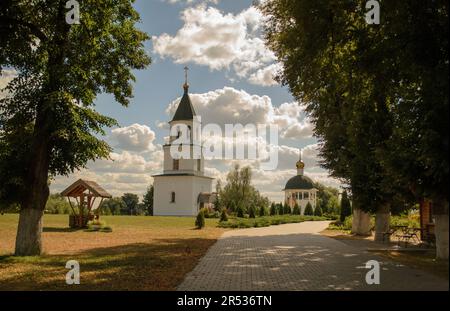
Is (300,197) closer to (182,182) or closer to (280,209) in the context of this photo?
(280,209)

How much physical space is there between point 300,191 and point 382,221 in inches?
2426

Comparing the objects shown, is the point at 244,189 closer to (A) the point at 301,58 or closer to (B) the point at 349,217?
(B) the point at 349,217

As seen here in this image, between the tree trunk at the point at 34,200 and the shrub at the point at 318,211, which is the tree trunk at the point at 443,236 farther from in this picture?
the shrub at the point at 318,211

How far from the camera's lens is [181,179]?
6562 cm

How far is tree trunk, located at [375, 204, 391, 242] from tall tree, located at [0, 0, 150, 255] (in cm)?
1418

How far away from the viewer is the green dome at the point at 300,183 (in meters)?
83.9

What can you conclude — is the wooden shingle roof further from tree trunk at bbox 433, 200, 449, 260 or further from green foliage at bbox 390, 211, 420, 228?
tree trunk at bbox 433, 200, 449, 260

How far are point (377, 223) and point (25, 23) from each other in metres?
18.5

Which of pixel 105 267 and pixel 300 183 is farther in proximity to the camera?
pixel 300 183

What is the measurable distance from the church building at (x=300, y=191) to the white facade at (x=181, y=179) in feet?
74.3

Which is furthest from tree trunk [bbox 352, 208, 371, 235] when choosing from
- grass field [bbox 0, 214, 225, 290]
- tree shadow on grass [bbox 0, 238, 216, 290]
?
tree shadow on grass [bbox 0, 238, 216, 290]

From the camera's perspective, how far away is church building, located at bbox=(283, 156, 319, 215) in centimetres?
8312

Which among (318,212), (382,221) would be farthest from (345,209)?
(318,212)
